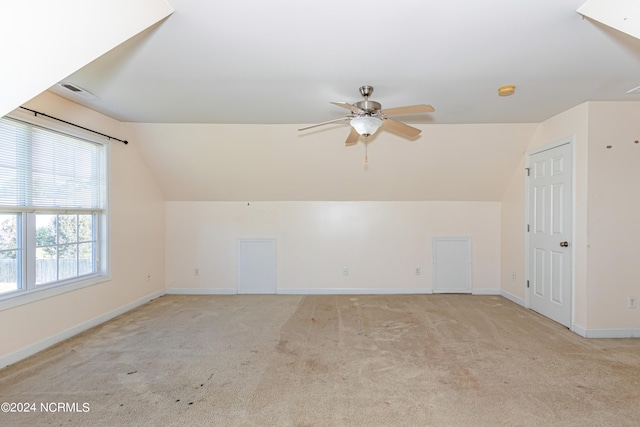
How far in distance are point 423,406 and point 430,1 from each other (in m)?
2.39

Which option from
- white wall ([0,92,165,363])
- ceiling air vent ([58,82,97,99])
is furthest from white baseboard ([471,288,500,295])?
ceiling air vent ([58,82,97,99])

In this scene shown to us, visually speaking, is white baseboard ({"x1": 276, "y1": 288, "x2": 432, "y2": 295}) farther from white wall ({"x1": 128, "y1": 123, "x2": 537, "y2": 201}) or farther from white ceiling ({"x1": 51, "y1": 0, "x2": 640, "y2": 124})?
white ceiling ({"x1": 51, "y1": 0, "x2": 640, "y2": 124})

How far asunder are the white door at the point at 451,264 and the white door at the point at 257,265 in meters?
2.57

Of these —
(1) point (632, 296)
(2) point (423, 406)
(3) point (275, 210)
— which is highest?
Result: (3) point (275, 210)

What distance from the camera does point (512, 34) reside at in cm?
194

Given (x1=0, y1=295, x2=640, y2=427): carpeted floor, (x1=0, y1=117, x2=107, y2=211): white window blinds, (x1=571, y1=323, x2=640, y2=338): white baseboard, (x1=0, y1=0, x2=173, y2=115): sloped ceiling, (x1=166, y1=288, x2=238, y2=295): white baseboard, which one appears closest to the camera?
(x1=0, y1=0, x2=173, y2=115): sloped ceiling

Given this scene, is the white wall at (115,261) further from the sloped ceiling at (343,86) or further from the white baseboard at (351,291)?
the white baseboard at (351,291)

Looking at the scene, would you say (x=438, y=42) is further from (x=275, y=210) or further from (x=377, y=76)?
(x=275, y=210)

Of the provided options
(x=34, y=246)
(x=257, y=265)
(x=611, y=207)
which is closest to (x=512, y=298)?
(x=611, y=207)

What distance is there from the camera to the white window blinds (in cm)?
262

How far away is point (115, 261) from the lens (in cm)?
378

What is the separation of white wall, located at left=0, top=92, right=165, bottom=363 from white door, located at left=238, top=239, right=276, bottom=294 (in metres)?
1.22

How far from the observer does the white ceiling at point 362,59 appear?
5.74 ft

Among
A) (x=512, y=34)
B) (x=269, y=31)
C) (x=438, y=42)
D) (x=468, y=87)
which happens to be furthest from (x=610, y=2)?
(x=269, y=31)
